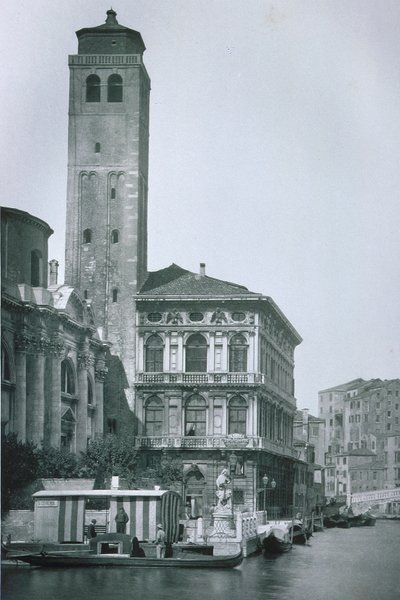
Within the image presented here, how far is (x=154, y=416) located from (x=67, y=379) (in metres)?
4.32

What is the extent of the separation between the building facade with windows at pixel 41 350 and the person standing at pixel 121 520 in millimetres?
5686

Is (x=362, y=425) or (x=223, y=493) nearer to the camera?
(x=223, y=493)

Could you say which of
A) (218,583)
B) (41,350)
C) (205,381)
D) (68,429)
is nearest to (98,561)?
(218,583)

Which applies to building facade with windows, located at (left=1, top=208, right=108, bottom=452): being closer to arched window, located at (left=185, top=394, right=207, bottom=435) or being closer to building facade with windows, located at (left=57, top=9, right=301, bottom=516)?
building facade with windows, located at (left=57, top=9, right=301, bottom=516)

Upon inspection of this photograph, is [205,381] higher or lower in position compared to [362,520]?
higher

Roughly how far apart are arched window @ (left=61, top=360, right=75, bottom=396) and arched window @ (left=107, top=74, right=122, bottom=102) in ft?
26.3

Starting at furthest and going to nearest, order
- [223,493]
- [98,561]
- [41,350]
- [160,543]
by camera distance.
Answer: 1. [41,350]
2. [223,493]
3. [160,543]
4. [98,561]

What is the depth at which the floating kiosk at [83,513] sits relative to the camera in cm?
2100

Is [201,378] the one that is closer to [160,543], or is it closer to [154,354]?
[154,354]

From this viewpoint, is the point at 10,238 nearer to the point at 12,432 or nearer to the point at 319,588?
the point at 12,432

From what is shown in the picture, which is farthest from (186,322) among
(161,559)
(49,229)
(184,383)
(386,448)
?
(161,559)

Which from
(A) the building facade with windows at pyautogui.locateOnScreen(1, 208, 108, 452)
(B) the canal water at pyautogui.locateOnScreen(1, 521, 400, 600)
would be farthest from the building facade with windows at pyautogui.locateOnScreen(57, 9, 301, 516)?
(B) the canal water at pyautogui.locateOnScreen(1, 521, 400, 600)

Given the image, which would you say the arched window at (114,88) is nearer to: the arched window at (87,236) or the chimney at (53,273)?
the arched window at (87,236)

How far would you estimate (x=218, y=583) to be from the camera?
17.6 meters
